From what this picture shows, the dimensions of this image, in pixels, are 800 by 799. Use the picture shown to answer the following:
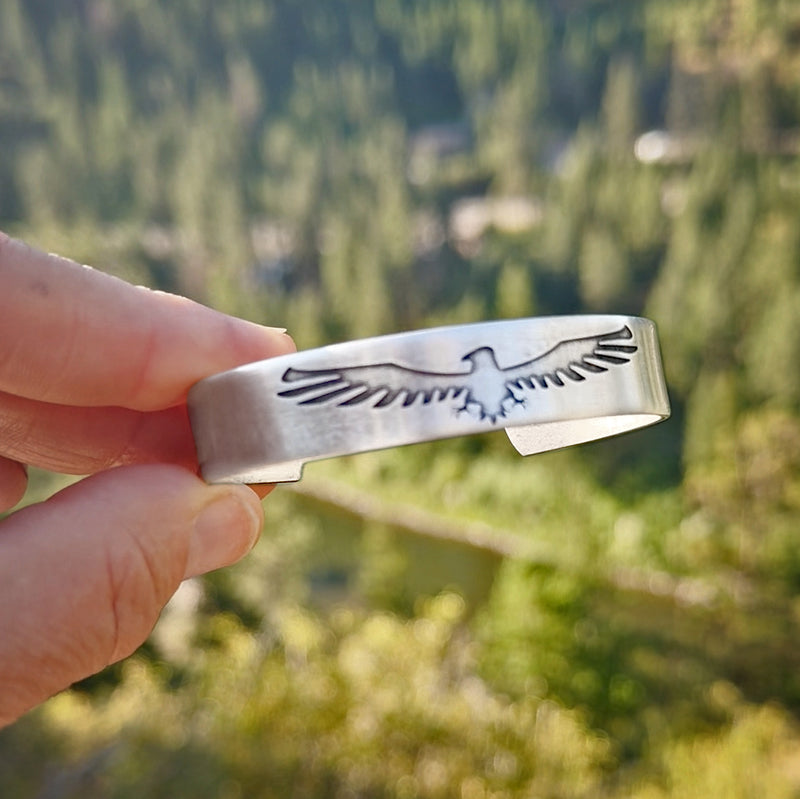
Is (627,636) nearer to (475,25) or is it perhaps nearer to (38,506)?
(38,506)

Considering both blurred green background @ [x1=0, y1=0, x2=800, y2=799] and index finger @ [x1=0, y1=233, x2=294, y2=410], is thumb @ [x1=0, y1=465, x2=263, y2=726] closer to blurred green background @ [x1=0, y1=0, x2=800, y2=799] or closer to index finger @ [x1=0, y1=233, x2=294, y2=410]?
index finger @ [x1=0, y1=233, x2=294, y2=410]

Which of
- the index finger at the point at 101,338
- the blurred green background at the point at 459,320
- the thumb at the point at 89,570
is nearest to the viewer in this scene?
the thumb at the point at 89,570

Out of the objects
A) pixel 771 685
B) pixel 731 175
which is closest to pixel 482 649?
pixel 771 685

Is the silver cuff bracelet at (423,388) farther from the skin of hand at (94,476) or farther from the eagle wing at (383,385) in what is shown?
the skin of hand at (94,476)

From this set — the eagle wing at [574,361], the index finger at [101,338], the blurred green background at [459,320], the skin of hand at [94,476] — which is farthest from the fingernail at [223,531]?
the blurred green background at [459,320]

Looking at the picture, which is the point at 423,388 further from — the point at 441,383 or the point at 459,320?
the point at 459,320

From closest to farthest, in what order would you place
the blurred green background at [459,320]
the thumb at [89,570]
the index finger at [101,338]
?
the thumb at [89,570] < the index finger at [101,338] < the blurred green background at [459,320]

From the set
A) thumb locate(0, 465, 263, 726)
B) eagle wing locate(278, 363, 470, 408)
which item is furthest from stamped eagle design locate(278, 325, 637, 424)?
thumb locate(0, 465, 263, 726)

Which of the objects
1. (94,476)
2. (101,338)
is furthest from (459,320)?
(94,476)
